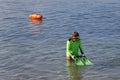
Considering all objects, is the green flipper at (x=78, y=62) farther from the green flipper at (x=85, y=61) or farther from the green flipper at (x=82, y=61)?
the green flipper at (x=85, y=61)

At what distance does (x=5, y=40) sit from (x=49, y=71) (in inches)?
335

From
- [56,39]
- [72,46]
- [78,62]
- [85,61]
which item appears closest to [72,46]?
[72,46]

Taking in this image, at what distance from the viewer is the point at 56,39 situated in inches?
1063

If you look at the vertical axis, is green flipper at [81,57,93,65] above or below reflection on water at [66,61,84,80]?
above

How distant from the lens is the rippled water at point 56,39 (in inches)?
766

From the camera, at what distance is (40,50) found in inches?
937

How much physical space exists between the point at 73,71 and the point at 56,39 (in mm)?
7587

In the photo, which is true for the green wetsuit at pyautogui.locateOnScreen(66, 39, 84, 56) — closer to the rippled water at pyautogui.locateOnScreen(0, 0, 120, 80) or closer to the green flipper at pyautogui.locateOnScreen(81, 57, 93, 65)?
the green flipper at pyautogui.locateOnScreen(81, 57, 93, 65)

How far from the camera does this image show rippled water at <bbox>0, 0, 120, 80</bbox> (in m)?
19.5

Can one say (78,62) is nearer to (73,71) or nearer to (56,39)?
(73,71)

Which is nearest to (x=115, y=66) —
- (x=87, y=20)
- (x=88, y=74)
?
(x=88, y=74)

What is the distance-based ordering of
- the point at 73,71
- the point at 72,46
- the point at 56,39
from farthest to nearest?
the point at 56,39
the point at 72,46
the point at 73,71

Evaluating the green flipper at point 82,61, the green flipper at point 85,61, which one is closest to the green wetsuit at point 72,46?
the green flipper at point 82,61

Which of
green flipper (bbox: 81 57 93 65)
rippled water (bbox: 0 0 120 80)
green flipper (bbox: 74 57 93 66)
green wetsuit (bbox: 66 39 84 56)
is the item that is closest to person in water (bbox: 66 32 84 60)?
green wetsuit (bbox: 66 39 84 56)
